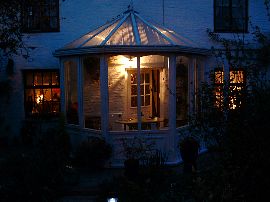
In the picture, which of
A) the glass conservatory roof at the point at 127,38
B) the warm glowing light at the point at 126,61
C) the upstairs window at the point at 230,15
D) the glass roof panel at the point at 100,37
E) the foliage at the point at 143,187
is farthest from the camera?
the upstairs window at the point at 230,15

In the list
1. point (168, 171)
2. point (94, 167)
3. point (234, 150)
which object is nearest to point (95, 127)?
point (94, 167)

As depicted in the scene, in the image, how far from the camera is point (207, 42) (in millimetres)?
11867

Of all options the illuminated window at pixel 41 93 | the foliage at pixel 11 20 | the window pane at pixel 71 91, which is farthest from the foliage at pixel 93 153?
the illuminated window at pixel 41 93

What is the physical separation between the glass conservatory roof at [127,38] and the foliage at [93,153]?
7.16 feet

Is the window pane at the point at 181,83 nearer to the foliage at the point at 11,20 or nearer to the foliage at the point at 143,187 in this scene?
the foliage at the point at 143,187

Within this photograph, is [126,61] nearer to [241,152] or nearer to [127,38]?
[127,38]

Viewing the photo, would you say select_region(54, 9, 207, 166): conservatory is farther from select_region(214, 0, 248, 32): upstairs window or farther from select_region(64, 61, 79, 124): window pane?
select_region(214, 0, 248, 32): upstairs window

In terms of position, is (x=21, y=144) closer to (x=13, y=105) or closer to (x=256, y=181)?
(x=13, y=105)

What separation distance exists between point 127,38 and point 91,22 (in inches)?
125

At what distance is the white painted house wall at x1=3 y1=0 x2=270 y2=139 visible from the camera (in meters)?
11.5

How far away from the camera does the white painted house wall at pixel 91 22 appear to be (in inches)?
451

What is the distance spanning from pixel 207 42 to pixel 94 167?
230 inches

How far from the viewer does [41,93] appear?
39.0ft

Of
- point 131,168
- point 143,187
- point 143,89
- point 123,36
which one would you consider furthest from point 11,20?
point 143,89
